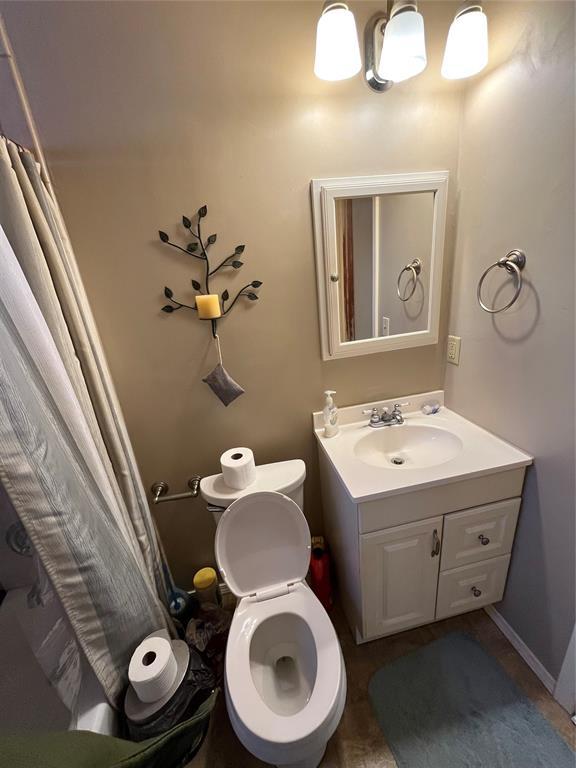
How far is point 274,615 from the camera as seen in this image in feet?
A: 3.67

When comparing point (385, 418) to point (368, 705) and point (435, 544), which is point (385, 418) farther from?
point (368, 705)

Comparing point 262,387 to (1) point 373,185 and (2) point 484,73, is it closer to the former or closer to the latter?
(1) point 373,185

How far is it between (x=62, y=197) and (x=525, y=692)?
239cm

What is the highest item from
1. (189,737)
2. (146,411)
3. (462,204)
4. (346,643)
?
(462,204)

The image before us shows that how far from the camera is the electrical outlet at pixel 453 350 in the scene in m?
1.39

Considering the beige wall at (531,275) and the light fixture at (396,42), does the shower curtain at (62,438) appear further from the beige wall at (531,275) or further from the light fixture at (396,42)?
the beige wall at (531,275)

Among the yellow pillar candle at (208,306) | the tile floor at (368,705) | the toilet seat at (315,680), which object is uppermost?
the yellow pillar candle at (208,306)

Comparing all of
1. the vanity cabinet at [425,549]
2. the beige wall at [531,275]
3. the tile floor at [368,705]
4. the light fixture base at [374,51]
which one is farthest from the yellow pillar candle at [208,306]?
the tile floor at [368,705]

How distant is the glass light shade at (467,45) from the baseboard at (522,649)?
2.07 meters

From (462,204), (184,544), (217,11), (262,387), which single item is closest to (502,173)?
(462,204)

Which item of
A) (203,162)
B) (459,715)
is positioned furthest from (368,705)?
(203,162)

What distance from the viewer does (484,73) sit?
1049 mm

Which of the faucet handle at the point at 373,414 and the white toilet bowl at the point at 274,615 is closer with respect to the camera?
the white toilet bowl at the point at 274,615

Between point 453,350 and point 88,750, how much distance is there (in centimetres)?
160
